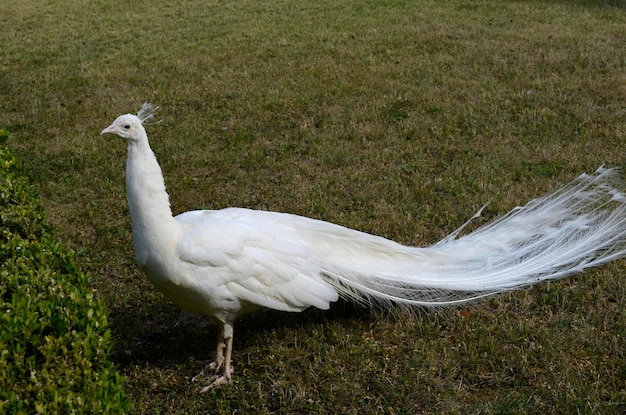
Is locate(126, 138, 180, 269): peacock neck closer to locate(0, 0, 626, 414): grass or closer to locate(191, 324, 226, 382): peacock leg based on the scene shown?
locate(191, 324, 226, 382): peacock leg

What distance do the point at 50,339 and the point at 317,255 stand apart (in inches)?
72.6

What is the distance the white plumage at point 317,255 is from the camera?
3908mm

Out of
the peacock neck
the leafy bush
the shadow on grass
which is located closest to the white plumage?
the peacock neck

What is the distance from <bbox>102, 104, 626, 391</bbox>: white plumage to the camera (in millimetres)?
3908

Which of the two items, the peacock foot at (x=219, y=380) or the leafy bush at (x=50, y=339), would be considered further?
the peacock foot at (x=219, y=380)

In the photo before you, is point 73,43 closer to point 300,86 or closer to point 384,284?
point 300,86

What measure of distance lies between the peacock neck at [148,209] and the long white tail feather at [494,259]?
1090mm

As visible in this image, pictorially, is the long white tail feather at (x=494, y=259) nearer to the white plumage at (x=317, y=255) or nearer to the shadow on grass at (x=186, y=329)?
the white plumage at (x=317, y=255)

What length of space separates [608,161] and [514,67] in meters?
3.44

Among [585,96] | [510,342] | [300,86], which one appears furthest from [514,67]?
[510,342]

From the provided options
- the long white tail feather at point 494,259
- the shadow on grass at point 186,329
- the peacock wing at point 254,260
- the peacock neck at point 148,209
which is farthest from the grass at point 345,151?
the peacock neck at point 148,209

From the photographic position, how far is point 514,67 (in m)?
9.77

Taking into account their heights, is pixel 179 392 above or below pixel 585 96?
below

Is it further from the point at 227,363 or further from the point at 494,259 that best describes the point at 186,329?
the point at 494,259
